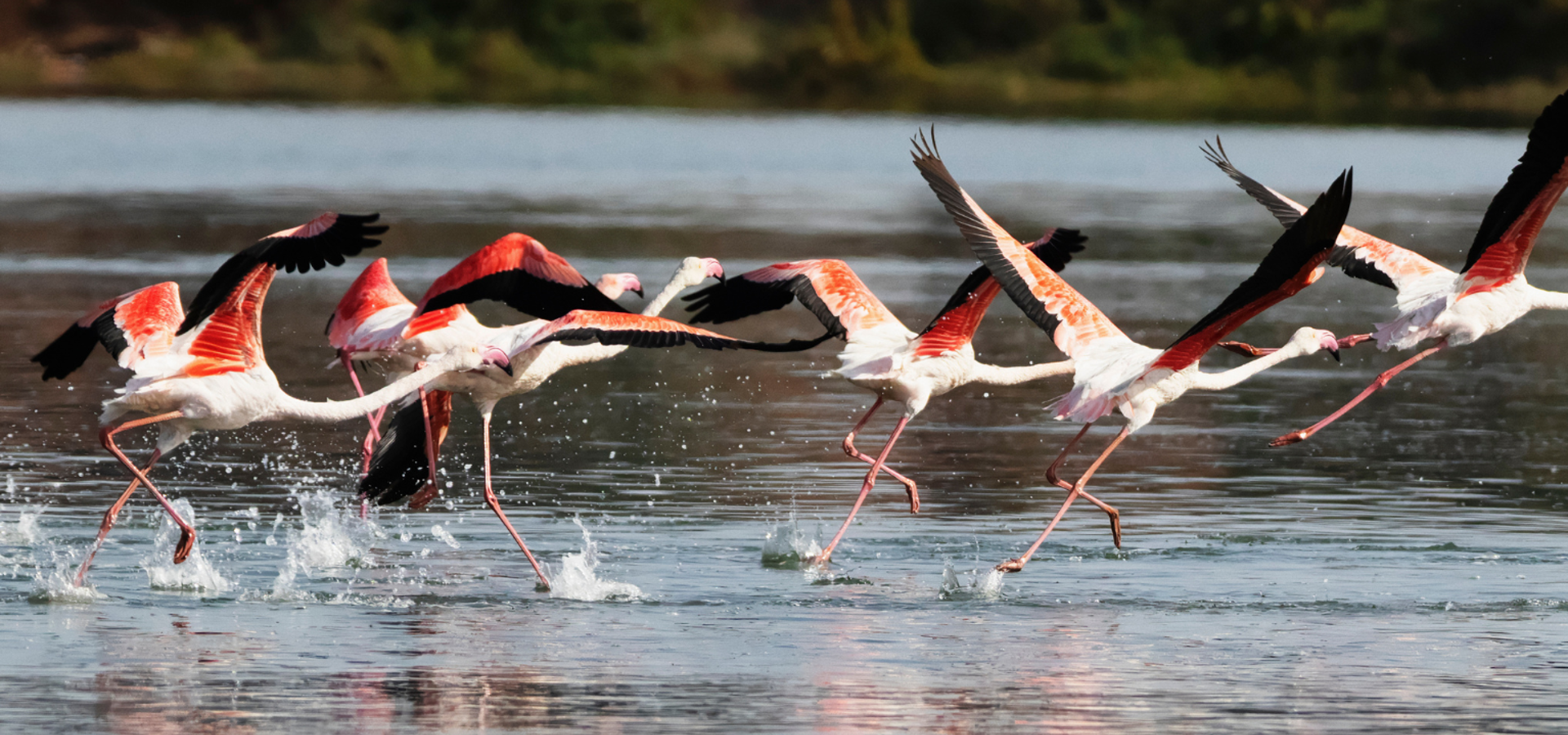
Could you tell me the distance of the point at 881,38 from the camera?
3617 inches

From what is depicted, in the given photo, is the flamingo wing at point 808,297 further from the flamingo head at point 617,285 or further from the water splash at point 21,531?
the water splash at point 21,531

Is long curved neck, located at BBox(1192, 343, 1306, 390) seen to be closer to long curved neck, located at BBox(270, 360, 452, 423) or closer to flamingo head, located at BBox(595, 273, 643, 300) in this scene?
flamingo head, located at BBox(595, 273, 643, 300)

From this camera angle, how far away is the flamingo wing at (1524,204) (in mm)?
13266

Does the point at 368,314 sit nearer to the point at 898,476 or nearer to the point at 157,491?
the point at 157,491

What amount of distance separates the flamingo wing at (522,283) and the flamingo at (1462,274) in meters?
3.88

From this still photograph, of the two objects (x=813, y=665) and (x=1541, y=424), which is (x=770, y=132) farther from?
(x=813, y=665)

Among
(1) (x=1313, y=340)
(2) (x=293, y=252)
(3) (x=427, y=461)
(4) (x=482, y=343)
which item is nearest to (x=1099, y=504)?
(1) (x=1313, y=340)

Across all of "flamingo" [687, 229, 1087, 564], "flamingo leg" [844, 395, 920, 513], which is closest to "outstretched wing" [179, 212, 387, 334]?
"flamingo" [687, 229, 1087, 564]

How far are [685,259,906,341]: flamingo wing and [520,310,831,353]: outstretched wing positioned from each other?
180 centimetres

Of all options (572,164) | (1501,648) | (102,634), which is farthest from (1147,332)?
(572,164)

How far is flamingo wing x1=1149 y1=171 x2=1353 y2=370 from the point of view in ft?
36.0

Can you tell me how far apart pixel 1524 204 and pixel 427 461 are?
6.45 m

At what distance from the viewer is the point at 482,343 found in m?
12.7

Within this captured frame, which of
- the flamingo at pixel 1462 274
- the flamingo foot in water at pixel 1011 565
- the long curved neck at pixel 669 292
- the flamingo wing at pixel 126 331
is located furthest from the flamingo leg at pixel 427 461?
the flamingo at pixel 1462 274
